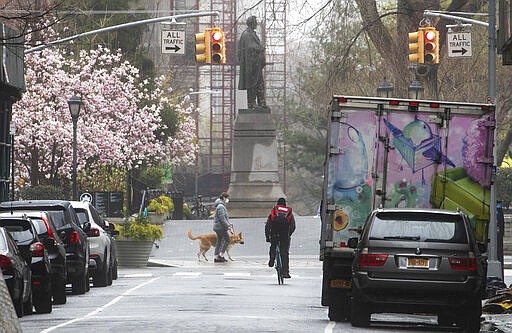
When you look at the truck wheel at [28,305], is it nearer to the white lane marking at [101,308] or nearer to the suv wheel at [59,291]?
the white lane marking at [101,308]

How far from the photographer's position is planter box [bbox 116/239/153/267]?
134ft

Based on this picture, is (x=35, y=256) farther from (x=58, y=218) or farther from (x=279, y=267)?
(x=279, y=267)

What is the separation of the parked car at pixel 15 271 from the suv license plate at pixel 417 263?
5.11 m

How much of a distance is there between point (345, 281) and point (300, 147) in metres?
76.0

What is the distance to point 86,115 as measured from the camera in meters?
62.4

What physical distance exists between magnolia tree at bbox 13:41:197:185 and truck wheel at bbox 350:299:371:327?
37672 mm

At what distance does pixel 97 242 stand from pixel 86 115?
105ft

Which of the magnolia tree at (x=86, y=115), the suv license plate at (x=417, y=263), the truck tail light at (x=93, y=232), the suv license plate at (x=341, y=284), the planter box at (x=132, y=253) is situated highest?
the magnolia tree at (x=86, y=115)

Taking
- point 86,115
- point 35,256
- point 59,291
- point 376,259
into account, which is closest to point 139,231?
point 59,291

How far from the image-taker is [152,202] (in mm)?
58812

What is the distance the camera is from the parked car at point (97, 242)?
30.8m

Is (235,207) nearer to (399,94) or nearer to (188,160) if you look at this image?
(399,94)

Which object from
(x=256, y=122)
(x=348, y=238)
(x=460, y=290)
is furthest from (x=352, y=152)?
(x=256, y=122)

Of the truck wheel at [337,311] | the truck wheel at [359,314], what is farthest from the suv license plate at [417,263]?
the truck wheel at [337,311]
